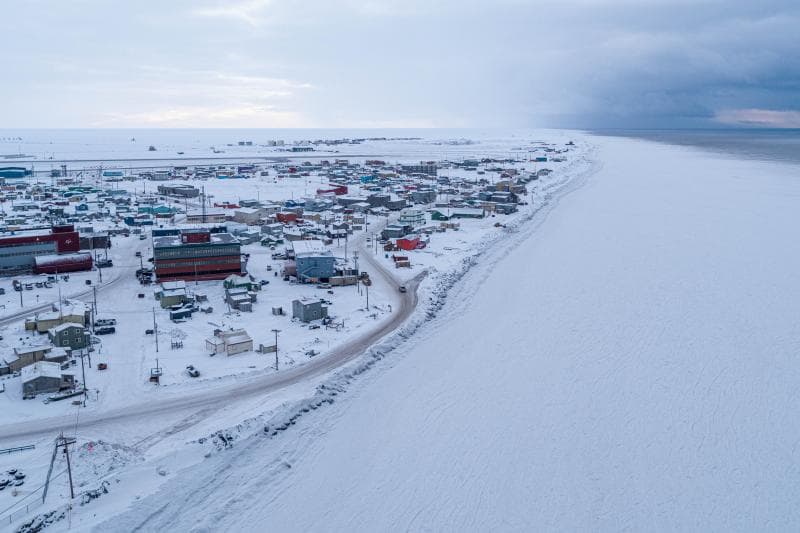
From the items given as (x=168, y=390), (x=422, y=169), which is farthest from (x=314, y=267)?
(x=422, y=169)

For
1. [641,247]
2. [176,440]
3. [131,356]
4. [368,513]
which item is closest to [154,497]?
[176,440]

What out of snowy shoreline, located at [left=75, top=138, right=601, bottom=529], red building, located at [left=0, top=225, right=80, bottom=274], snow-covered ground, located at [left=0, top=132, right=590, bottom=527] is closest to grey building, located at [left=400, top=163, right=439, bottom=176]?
snowy shoreline, located at [left=75, top=138, right=601, bottom=529]

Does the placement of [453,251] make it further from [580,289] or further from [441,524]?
[441,524]

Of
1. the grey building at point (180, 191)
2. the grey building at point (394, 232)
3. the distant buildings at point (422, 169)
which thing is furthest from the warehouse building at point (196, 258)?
the distant buildings at point (422, 169)

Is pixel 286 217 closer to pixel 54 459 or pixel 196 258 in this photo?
pixel 196 258

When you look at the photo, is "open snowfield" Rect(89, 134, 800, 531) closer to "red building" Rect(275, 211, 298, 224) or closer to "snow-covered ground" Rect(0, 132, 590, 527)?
"snow-covered ground" Rect(0, 132, 590, 527)
